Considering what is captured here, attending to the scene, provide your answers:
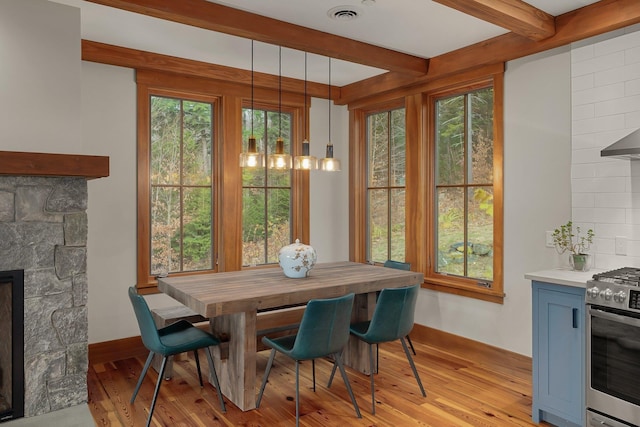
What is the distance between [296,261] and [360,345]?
35.0 inches

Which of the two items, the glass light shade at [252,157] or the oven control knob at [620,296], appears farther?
the glass light shade at [252,157]

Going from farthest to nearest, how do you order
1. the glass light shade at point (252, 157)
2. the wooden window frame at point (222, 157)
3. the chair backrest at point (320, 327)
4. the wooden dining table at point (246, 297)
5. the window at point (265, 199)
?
the window at point (265, 199) → the wooden window frame at point (222, 157) → the glass light shade at point (252, 157) → the wooden dining table at point (246, 297) → the chair backrest at point (320, 327)

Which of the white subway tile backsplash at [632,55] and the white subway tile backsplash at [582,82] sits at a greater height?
the white subway tile backsplash at [632,55]

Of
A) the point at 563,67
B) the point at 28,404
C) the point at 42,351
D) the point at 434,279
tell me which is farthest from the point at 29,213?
the point at 563,67

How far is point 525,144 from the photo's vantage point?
11.7ft

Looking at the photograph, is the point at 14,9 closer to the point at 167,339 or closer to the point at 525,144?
the point at 167,339

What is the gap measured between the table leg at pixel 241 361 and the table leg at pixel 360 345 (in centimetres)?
99

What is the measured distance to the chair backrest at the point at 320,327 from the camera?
275 cm

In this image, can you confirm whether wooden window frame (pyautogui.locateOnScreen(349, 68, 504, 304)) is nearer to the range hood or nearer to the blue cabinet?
the blue cabinet

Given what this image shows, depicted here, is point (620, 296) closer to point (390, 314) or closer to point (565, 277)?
point (565, 277)

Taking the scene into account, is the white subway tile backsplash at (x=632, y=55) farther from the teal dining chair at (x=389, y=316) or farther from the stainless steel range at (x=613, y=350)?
the teal dining chair at (x=389, y=316)

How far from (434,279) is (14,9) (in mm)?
3734

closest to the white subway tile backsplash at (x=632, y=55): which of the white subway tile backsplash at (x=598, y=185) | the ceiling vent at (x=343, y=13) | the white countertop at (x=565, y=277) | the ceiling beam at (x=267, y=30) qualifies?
the white subway tile backsplash at (x=598, y=185)

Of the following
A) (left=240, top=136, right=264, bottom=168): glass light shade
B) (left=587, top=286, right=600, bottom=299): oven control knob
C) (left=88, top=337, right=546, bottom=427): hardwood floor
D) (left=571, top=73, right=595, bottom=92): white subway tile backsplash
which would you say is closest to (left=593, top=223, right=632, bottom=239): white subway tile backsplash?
(left=587, top=286, right=600, bottom=299): oven control knob
